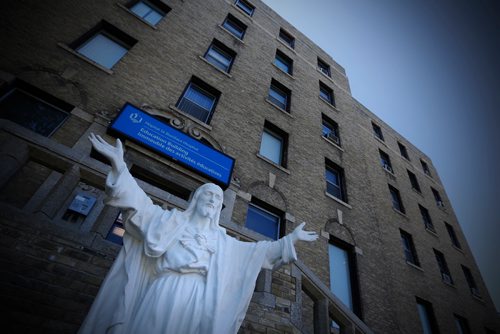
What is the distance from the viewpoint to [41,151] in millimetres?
4172

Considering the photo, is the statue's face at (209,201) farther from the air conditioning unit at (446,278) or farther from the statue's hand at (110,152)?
the air conditioning unit at (446,278)

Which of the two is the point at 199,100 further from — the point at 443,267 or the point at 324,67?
the point at 443,267

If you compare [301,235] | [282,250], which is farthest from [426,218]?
[282,250]

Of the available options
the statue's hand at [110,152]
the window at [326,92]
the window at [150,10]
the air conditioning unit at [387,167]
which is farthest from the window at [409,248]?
the window at [150,10]

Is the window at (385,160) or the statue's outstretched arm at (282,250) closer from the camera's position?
the statue's outstretched arm at (282,250)

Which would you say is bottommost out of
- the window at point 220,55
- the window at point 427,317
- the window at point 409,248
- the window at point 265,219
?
the window at point 427,317

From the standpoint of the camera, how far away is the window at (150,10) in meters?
10.3

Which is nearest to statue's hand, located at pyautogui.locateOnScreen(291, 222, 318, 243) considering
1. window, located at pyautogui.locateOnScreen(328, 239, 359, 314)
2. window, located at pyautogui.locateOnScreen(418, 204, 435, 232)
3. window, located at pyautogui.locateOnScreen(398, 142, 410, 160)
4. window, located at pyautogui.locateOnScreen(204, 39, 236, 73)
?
window, located at pyautogui.locateOnScreen(328, 239, 359, 314)

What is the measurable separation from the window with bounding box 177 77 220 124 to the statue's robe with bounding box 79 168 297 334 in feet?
21.2

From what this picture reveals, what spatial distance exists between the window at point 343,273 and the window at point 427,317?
150 inches

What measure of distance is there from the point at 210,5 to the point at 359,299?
1416cm

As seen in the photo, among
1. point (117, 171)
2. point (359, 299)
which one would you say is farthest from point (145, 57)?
point (359, 299)

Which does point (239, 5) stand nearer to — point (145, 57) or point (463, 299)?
point (145, 57)

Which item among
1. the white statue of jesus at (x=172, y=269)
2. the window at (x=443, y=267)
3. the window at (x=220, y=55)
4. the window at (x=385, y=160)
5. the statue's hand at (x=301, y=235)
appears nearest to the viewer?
the white statue of jesus at (x=172, y=269)
